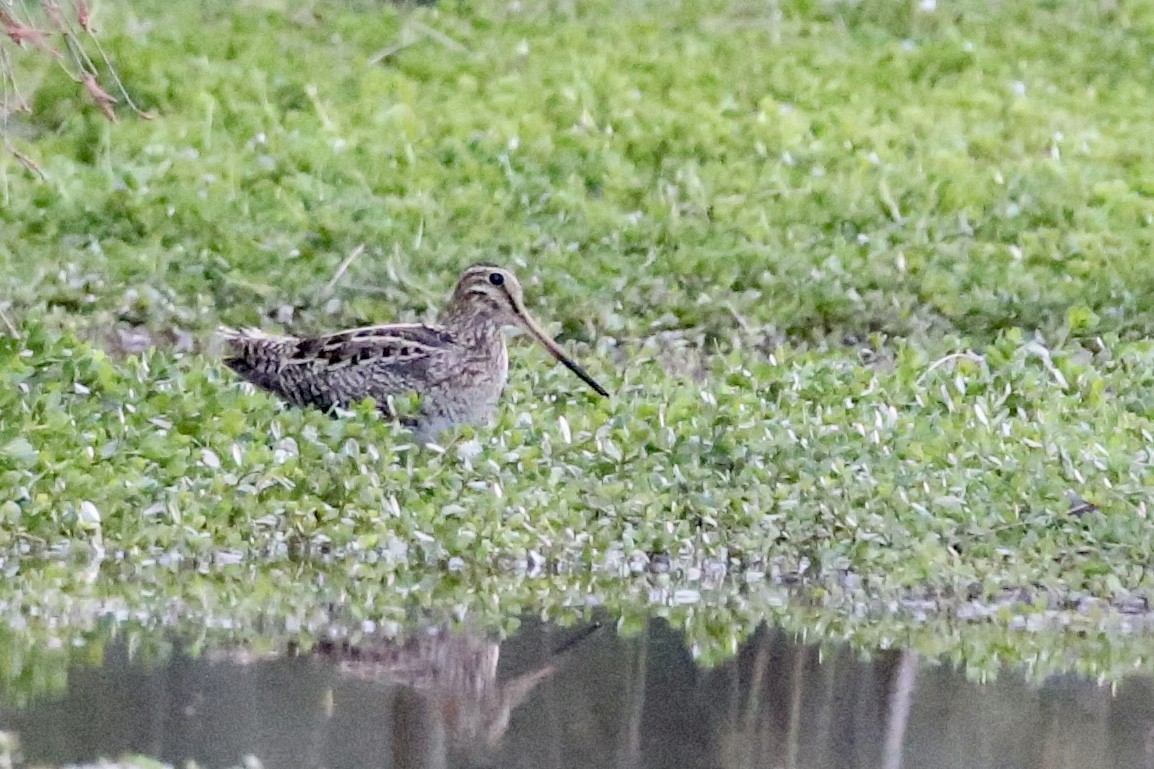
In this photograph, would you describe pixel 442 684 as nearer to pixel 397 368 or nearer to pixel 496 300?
pixel 397 368

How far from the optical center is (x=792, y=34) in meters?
16.6

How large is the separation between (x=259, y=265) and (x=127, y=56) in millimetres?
3164

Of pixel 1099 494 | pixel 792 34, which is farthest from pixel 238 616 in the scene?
pixel 792 34

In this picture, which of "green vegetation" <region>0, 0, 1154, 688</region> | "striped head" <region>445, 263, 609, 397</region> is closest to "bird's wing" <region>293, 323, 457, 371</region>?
"striped head" <region>445, 263, 609, 397</region>

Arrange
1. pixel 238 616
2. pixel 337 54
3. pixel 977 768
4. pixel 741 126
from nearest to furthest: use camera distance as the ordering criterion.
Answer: pixel 977 768
pixel 238 616
pixel 741 126
pixel 337 54

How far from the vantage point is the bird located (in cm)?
994

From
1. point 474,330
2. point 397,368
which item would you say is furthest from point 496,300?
point 397,368

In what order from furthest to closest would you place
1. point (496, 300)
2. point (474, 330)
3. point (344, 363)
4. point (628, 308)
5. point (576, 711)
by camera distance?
point (628, 308) → point (496, 300) → point (474, 330) → point (344, 363) → point (576, 711)

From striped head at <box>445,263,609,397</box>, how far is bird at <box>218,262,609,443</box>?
0.22 feet

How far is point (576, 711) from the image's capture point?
23.9 feet

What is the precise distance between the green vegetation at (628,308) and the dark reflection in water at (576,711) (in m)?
0.33

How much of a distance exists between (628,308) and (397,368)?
2272mm

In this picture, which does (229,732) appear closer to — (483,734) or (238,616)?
(483,734)

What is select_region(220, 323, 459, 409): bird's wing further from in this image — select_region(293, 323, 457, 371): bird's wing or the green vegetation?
the green vegetation
